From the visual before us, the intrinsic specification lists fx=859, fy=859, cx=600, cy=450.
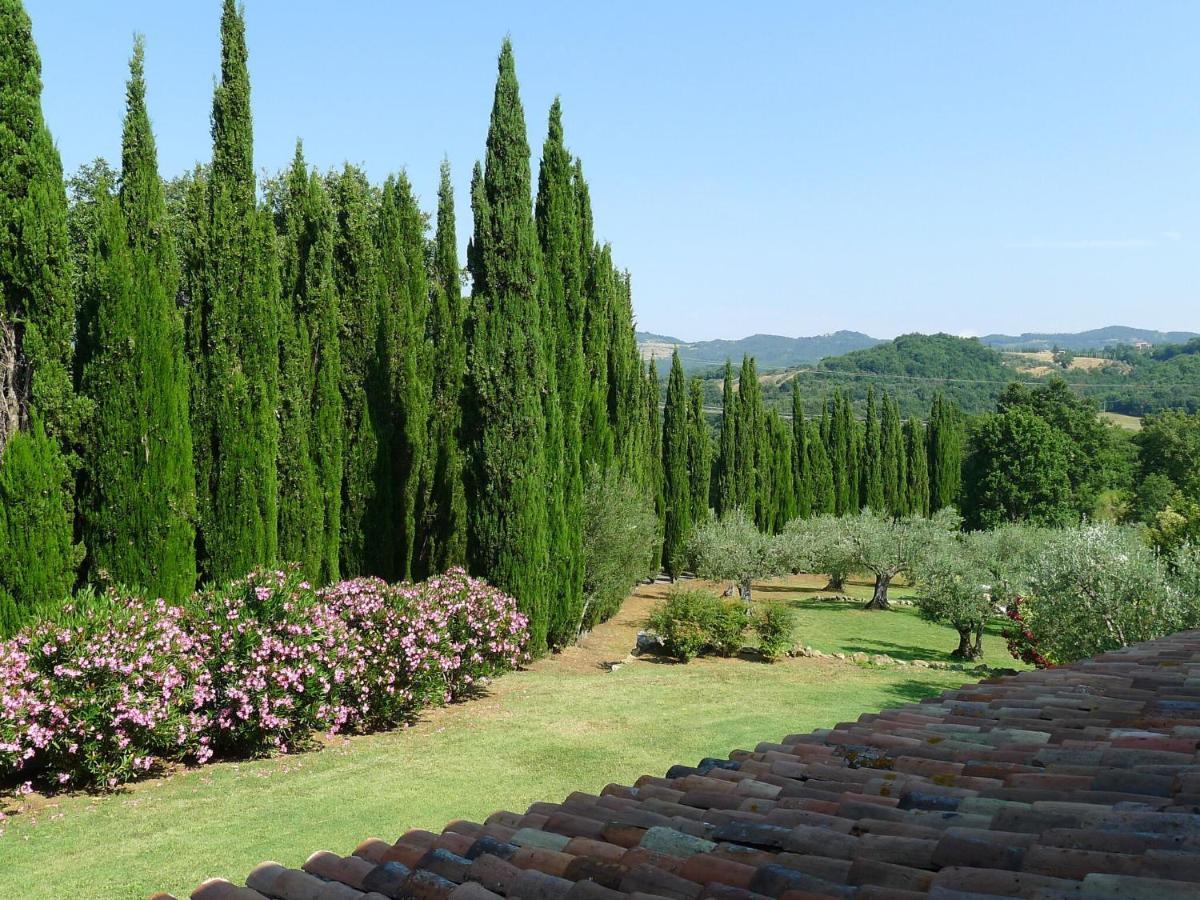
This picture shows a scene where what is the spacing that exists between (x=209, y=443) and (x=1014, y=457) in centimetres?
4100

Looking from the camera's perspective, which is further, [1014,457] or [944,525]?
[1014,457]

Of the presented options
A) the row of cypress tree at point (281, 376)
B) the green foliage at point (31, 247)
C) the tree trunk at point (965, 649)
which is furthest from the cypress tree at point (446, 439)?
the tree trunk at point (965, 649)

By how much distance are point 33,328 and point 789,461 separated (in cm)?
3495

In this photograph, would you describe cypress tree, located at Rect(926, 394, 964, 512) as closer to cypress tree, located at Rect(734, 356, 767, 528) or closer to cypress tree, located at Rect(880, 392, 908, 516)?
cypress tree, located at Rect(880, 392, 908, 516)

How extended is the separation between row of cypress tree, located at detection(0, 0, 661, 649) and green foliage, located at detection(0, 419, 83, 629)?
0.09 ft

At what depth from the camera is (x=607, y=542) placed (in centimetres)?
1931

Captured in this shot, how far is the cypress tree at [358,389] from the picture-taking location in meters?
17.4

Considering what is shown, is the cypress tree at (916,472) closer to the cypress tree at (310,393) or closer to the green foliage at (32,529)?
the cypress tree at (310,393)

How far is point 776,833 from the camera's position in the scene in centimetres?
314

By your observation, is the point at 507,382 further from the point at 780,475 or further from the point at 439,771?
the point at 780,475

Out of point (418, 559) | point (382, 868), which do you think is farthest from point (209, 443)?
point (382, 868)

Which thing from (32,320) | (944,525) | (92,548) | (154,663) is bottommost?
(944,525)

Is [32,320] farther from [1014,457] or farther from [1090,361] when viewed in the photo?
[1090,361]

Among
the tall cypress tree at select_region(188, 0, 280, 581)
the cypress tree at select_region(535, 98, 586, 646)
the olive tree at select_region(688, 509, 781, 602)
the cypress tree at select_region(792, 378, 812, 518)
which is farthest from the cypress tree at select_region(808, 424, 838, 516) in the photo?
the tall cypress tree at select_region(188, 0, 280, 581)
